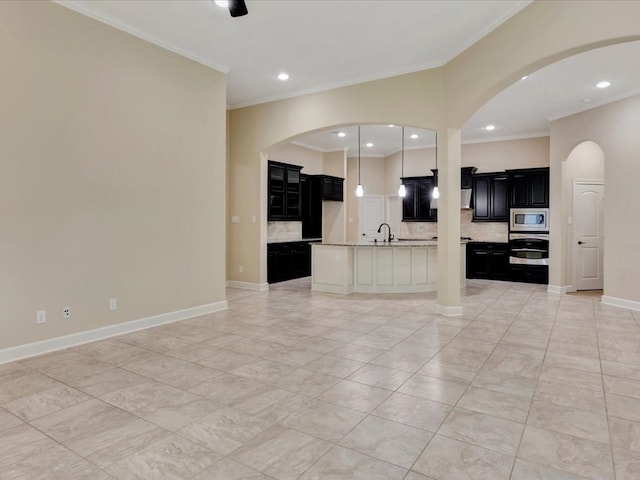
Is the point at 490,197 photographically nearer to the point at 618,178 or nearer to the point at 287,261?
the point at 618,178

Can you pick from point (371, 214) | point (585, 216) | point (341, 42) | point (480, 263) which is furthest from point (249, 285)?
point (585, 216)

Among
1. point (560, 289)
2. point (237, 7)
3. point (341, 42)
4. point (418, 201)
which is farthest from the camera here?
point (418, 201)

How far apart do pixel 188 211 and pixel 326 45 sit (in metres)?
2.88

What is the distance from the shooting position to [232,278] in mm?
7758

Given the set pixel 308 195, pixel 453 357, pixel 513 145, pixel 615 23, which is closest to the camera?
pixel 615 23

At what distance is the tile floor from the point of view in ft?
6.89

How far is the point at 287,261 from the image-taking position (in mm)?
8742

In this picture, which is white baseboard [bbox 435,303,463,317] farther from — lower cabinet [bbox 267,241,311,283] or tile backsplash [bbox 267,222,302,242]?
tile backsplash [bbox 267,222,302,242]

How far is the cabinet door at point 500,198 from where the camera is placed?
9.00 m

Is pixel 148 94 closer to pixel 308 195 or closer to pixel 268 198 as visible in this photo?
pixel 268 198

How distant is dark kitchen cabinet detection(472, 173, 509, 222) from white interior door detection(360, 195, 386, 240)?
278 centimetres

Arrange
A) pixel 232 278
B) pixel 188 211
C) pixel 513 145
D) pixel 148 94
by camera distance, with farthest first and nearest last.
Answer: pixel 513 145 < pixel 232 278 < pixel 188 211 < pixel 148 94

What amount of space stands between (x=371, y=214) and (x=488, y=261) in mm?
3547

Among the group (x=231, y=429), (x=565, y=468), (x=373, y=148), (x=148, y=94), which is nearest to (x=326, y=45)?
(x=148, y=94)
